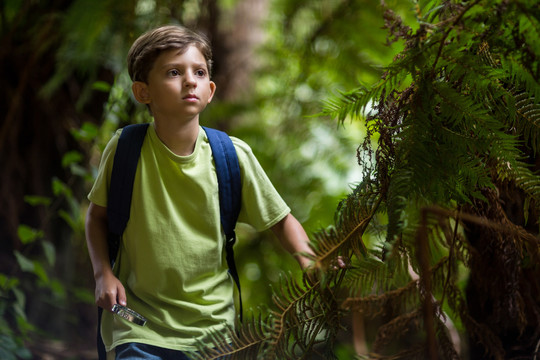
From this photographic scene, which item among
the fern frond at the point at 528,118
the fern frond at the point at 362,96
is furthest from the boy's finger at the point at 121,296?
the fern frond at the point at 528,118

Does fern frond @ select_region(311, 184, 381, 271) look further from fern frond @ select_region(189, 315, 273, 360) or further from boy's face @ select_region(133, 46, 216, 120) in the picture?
boy's face @ select_region(133, 46, 216, 120)

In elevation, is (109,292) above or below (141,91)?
below

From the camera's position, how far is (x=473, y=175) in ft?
2.18

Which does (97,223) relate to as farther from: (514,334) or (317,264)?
(514,334)

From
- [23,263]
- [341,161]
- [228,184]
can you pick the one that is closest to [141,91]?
[228,184]

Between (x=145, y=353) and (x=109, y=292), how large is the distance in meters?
0.10

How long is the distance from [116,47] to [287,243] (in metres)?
1.33

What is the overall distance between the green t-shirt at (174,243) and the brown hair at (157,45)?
4.0 inches

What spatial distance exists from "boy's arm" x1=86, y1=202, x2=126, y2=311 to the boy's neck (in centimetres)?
14

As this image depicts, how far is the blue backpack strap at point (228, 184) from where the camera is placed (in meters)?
0.83

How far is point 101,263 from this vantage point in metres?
0.80

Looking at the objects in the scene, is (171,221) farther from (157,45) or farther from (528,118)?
(528,118)

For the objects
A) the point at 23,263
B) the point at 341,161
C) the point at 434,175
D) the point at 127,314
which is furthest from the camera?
the point at 341,161

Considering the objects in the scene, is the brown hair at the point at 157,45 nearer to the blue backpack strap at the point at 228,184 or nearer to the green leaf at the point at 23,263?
the blue backpack strap at the point at 228,184
